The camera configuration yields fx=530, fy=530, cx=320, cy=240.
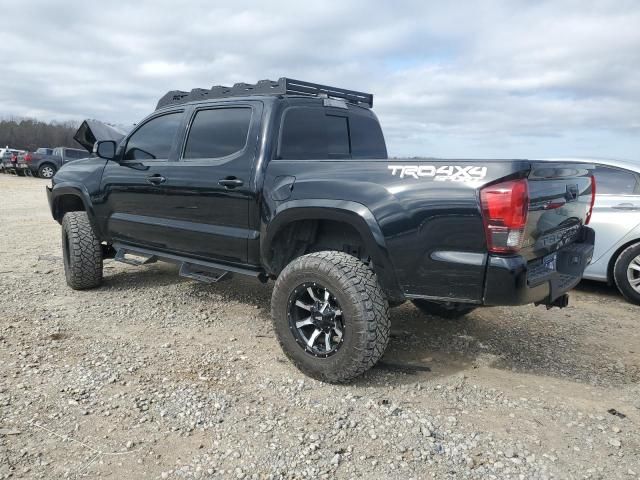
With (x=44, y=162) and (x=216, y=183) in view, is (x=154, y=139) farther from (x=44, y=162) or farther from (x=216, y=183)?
(x=44, y=162)

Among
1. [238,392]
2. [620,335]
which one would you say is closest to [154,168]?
[238,392]

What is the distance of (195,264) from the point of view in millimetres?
4363

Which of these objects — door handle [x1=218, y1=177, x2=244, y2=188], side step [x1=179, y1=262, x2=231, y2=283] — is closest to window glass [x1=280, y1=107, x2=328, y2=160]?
door handle [x1=218, y1=177, x2=244, y2=188]

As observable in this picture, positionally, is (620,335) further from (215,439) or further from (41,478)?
(41,478)

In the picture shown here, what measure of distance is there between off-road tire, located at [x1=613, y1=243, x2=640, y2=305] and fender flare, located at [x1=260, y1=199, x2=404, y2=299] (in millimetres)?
3306

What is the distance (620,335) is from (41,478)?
4257mm

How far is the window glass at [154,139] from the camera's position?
4574 mm

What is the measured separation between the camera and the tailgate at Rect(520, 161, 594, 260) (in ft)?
9.45

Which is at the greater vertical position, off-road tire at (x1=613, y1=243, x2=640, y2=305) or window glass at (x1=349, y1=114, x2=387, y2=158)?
window glass at (x1=349, y1=114, x2=387, y2=158)

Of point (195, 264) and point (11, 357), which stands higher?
point (195, 264)

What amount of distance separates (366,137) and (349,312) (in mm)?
2111

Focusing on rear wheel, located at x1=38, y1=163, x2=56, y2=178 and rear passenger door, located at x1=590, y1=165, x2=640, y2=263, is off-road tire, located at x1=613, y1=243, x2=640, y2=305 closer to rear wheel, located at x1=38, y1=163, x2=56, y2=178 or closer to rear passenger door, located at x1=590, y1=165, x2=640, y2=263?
rear passenger door, located at x1=590, y1=165, x2=640, y2=263

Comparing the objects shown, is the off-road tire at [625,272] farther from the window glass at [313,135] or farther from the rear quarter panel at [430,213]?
the rear quarter panel at [430,213]

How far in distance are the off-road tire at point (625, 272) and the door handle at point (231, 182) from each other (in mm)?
3912
